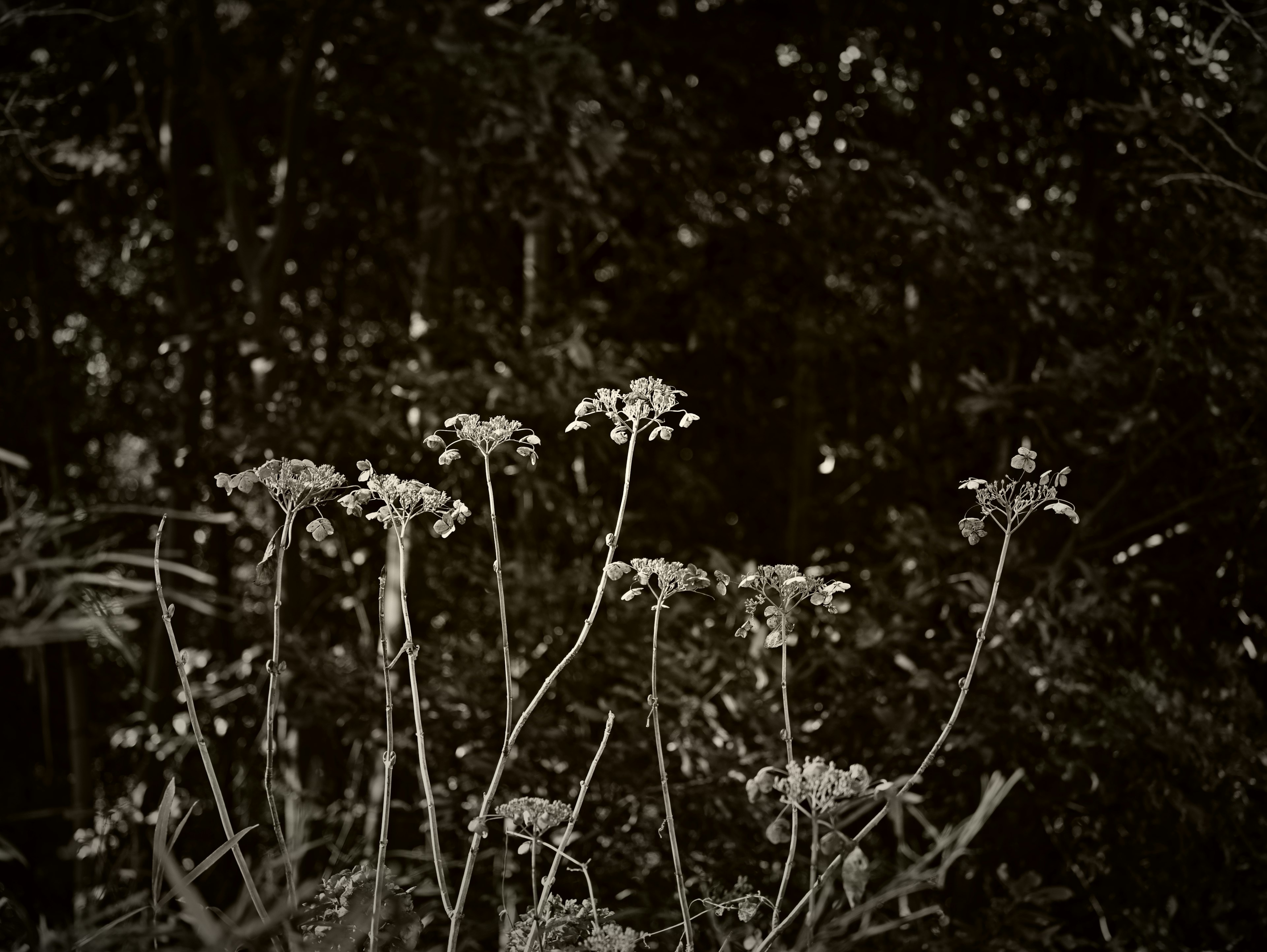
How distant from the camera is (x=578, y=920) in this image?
1167mm

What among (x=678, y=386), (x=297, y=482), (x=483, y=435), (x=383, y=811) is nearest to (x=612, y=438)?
(x=483, y=435)

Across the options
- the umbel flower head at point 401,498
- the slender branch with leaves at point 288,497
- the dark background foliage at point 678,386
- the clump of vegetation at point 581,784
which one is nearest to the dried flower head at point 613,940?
the clump of vegetation at point 581,784

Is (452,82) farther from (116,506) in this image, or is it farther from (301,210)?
(116,506)

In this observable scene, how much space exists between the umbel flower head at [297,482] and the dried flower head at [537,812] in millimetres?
319

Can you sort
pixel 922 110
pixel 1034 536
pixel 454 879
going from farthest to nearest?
pixel 922 110
pixel 1034 536
pixel 454 879

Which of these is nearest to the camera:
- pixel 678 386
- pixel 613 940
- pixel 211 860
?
pixel 211 860

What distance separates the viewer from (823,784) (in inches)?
37.1

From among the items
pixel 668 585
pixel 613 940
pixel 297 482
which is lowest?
pixel 613 940

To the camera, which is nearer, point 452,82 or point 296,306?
point 452,82

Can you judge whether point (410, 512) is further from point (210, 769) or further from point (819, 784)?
point (819, 784)

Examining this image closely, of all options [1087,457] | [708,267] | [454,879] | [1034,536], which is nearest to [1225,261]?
[1087,457]

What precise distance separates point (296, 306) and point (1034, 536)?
1.83 metres

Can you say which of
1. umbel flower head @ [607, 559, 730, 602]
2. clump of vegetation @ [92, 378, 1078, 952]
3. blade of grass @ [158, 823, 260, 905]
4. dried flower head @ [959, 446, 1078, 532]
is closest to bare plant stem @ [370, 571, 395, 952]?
clump of vegetation @ [92, 378, 1078, 952]

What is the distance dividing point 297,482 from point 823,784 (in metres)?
0.55
